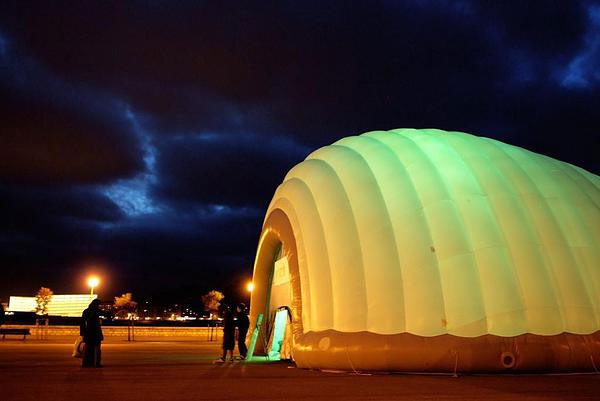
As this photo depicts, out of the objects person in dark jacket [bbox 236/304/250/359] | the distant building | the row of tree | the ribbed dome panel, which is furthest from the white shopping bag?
the distant building

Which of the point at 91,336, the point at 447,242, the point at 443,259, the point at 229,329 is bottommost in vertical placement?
the point at 91,336

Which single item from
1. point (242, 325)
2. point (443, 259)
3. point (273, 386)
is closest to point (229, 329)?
point (242, 325)

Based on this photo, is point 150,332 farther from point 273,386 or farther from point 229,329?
point 273,386

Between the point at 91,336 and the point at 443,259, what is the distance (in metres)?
9.73

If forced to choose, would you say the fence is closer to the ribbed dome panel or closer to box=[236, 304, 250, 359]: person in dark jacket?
box=[236, 304, 250, 359]: person in dark jacket

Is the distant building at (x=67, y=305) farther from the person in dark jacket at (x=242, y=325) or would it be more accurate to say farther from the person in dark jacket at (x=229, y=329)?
the person in dark jacket at (x=229, y=329)

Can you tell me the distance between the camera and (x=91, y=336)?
15.8 meters

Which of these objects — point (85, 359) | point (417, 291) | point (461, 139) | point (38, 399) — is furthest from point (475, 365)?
point (85, 359)

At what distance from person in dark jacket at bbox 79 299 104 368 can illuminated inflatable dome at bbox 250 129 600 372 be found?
18.1ft

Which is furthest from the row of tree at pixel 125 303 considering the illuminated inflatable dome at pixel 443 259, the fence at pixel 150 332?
the illuminated inflatable dome at pixel 443 259

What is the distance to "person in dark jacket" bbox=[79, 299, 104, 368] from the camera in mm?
15578

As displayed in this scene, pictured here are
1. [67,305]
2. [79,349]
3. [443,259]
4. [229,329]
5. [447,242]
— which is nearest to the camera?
[443,259]

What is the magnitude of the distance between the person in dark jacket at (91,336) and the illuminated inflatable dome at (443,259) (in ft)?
18.1

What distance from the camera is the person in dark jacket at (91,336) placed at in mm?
15578
